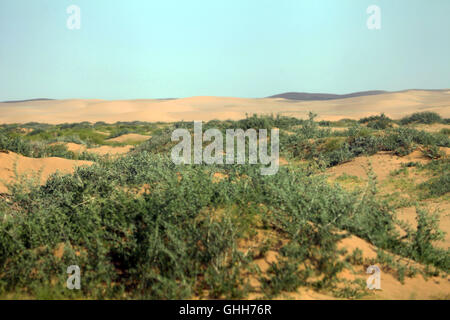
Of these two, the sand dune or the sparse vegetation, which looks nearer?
the sparse vegetation

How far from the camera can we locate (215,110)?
7088 cm

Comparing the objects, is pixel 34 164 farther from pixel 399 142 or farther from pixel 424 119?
pixel 424 119

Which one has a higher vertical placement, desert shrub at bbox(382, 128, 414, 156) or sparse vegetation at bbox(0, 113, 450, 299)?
desert shrub at bbox(382, 128, 414, 156)

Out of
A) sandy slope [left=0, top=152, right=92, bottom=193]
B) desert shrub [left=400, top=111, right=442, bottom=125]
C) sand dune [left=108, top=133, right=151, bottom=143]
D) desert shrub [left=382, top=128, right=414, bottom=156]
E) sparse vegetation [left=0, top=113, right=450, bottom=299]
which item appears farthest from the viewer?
desert shrub [left=400, top=111, right=442, bottom=125]

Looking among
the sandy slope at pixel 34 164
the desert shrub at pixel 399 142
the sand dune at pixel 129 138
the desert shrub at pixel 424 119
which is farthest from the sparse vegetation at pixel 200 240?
the desert shrub at pixel 424 119

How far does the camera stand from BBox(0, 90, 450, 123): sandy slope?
181 feet

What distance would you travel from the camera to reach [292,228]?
15.3 feet

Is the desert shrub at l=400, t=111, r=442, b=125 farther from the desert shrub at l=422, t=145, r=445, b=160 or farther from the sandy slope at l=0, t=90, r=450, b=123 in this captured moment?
the desert shrub at l=422, t=145, r=445, b=160

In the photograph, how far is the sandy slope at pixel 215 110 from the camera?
55.1m

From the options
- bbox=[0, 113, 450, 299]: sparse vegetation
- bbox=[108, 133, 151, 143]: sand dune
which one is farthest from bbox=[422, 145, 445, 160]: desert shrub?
bbox=[108, 133, 151, 143]: sand dune

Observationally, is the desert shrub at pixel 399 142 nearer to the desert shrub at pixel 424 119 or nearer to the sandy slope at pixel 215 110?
the desert shrub at pixel 424 119

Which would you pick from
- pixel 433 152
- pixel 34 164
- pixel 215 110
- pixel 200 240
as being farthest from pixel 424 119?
pixel 215 110

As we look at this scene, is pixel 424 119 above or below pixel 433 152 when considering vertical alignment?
above

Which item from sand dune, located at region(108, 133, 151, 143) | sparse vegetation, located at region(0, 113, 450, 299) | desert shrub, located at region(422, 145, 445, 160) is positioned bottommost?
sparse vegetation, located at region(0, 113, 450, 299)
